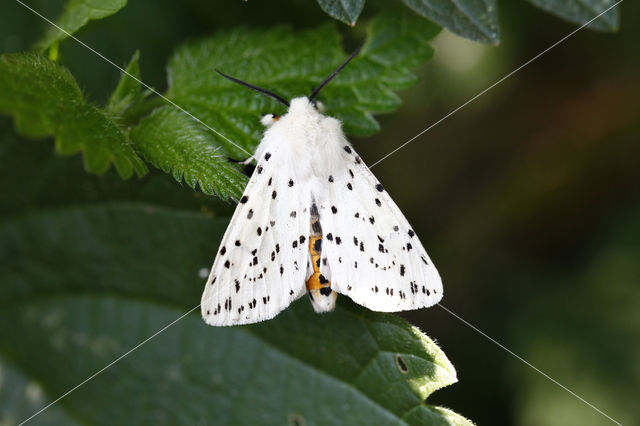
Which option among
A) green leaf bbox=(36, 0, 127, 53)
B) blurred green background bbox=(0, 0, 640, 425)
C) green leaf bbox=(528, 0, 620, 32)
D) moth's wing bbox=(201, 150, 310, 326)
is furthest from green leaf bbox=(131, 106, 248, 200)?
green leaf bbox=(528, 0, 620, 32)

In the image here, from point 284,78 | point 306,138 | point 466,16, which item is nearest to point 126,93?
point 284,78

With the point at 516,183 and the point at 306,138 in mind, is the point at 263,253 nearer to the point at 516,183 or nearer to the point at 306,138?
the point at 306,138

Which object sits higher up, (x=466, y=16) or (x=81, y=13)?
(x=466, y=16)

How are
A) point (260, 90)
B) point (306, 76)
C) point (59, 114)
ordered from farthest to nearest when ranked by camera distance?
point (306, 76), point (260, 90), point (59, 114)

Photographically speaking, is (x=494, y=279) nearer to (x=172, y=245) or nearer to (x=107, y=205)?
(x=172, y=245)

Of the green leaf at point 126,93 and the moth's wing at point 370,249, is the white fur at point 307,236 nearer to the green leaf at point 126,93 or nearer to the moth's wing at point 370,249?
the moth's wing at point 370,249

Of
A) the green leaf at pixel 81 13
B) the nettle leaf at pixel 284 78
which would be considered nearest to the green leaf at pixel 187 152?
the nettle leaf at pixel 284 78
